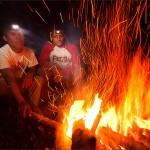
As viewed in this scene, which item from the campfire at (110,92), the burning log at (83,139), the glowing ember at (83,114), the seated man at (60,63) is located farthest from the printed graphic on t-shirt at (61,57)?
the burning log at (83,139)

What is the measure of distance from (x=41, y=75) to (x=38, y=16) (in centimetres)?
312

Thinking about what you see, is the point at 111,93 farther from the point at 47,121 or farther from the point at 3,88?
the point at 3,88

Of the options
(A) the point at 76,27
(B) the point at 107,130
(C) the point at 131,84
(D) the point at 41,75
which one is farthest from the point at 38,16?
(B) the point at 107,130

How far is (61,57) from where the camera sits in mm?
6926

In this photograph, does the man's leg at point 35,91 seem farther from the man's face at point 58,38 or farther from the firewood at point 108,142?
the firewood at point 108,142

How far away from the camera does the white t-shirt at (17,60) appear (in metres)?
5.77

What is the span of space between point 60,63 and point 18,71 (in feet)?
4.21

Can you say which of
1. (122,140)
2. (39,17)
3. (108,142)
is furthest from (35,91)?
(39,17)

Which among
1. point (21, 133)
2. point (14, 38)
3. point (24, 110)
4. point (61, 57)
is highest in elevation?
point (14, 38)

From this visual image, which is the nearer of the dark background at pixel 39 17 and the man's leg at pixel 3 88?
the man's leg at pixel 3 88

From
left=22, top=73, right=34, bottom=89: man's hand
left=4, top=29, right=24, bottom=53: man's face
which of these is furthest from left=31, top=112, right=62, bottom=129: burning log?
left=4, top=29, right=24, bottom=53: man's face

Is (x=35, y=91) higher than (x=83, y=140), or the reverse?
(x=35, y=91)

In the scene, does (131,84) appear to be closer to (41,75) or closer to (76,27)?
(41,75)

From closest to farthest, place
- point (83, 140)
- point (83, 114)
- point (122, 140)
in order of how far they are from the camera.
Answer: point (83, 140) → point (122, 140) → point (83, 114)
